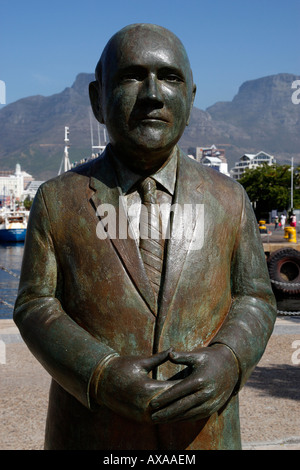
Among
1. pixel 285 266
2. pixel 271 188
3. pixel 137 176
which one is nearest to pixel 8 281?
→ pixel 285 266

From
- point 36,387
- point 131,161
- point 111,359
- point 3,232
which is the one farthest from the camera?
point 3,232

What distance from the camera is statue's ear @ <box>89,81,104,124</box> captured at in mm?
2512

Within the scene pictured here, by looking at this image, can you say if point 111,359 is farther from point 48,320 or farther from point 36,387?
point 36,387

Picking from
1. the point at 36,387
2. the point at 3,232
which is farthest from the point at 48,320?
the point at 3,232

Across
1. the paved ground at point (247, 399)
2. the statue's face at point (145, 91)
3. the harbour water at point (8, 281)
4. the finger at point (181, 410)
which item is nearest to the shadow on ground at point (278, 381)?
the paved ground at point (247, 399)

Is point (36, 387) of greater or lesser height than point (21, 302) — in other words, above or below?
below

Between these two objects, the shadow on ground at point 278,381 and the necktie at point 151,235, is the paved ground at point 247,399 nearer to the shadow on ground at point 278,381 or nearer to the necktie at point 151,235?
the shadow on ground at point 278,381

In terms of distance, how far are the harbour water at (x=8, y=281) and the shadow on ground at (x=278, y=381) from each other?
3681 mm

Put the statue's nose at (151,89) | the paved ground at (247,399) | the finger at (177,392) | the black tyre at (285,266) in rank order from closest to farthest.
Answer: the finger at (177,392), the statue's nose at (151,89), the paved ground at (247,399), the black tyre at (285,266)

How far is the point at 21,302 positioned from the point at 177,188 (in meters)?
0.82

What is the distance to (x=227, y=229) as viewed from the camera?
2.45 meters

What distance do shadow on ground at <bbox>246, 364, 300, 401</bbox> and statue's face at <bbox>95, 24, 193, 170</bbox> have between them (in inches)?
190

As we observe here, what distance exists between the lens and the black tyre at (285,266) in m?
18.3

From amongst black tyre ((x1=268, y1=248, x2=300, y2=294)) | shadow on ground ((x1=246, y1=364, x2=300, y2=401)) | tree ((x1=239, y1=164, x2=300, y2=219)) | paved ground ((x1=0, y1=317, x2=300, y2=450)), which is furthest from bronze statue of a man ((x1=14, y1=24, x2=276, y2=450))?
tree ((x1=239, y1=164, x2=300, y2=219))
